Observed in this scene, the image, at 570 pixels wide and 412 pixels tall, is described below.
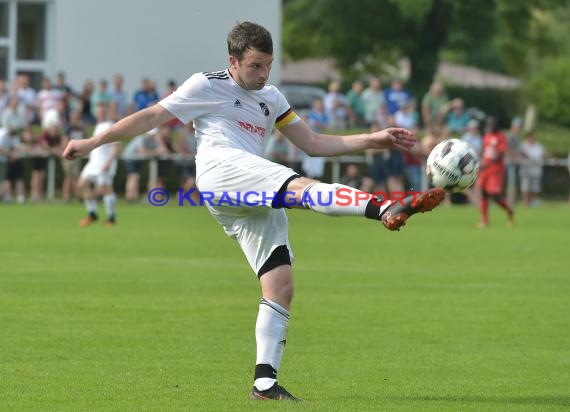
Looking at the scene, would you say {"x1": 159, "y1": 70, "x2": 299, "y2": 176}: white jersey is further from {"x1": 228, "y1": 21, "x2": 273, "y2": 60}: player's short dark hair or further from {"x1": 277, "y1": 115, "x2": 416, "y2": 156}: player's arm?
{"x1": 277, "y1": 115, "x2": 416, "y2": 156}: player's arm

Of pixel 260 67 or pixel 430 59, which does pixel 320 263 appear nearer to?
pixel 260 67

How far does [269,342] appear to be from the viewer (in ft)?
27.1

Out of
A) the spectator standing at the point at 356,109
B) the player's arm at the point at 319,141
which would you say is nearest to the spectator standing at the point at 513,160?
the spectator standing at the point at 356,109

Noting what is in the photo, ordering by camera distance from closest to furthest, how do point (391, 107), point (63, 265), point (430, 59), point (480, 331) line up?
point (480, 331) < point (63, 265) < point (391, 107) < point (430, 59)

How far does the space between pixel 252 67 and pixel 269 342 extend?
1.67 meters

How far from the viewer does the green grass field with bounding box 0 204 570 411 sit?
869 centimetres

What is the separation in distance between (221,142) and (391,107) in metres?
28.4

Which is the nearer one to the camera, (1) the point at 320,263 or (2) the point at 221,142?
(2) the point at 221,142

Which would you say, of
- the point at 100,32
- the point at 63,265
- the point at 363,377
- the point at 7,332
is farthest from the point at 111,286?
the point at 100,32

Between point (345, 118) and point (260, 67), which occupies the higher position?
point (260, 67)

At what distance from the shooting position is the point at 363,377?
9.40m

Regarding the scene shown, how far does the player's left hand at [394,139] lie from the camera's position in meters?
8.50

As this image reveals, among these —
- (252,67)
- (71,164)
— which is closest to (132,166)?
(71,164)

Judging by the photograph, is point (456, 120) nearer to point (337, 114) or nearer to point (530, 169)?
point (530, 169)
